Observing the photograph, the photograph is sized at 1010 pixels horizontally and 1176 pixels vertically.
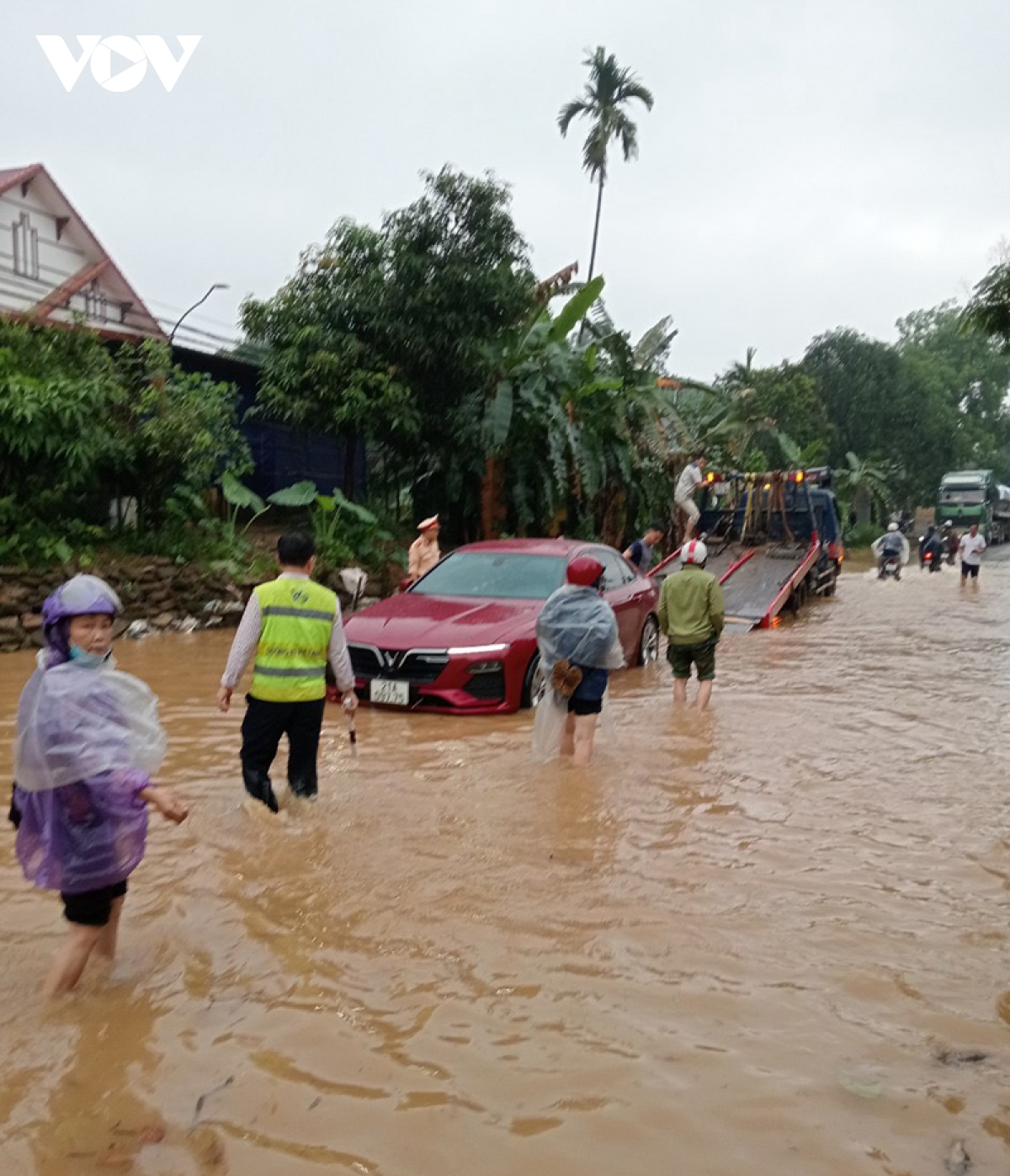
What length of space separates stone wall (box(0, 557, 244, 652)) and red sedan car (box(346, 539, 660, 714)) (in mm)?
5270

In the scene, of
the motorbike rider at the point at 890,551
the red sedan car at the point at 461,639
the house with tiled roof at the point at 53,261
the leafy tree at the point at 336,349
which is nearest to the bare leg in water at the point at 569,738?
the red sedan car at the point at 461,639

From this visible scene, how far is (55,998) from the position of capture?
3.84m

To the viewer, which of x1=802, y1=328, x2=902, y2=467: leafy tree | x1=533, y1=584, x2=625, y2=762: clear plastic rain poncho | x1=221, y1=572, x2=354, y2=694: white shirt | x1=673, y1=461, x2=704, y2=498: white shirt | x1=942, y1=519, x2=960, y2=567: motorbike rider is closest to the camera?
x1=221, y1=572, x2=354, y2=694: white shirt

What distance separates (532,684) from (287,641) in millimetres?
3558

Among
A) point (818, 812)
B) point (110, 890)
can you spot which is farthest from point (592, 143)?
point (110, 890)

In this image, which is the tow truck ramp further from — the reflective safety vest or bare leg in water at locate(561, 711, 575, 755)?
the reflective safety vest

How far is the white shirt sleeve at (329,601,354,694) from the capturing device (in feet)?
19.7

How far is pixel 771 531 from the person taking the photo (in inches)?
770

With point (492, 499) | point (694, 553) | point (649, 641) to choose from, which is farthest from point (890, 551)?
point (694, 553)

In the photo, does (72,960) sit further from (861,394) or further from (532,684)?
(861,394)

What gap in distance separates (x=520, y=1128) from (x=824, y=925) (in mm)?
1988

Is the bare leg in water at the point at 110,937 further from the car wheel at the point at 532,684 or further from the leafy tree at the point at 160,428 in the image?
the leafy tree at the point at 160,428

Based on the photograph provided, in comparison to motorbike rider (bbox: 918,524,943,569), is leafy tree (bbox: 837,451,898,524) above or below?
above

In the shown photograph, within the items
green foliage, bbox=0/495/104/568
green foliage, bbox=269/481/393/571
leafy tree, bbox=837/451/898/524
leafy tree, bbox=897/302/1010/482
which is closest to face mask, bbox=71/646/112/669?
green foliage, bbox=0/495/104/568
